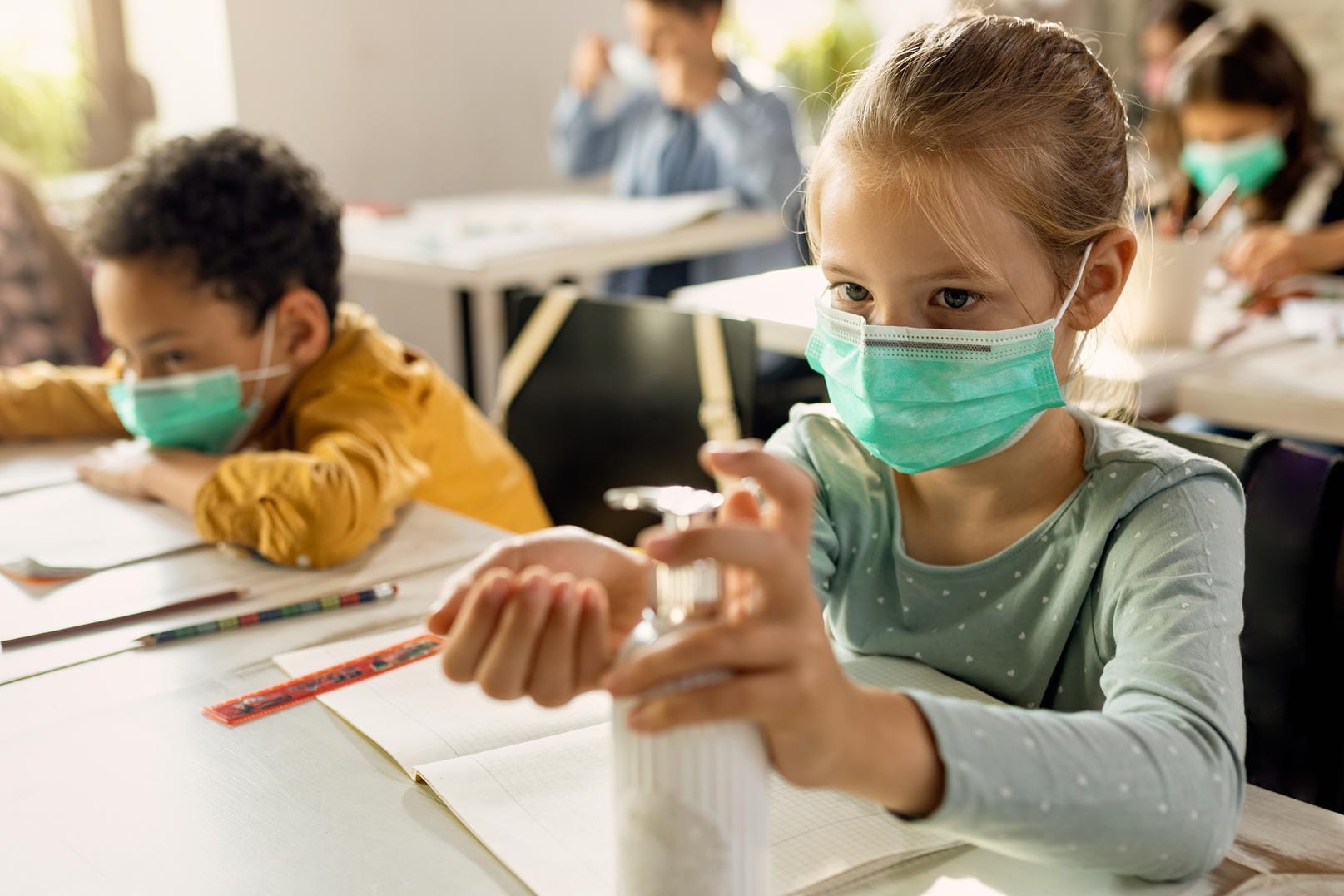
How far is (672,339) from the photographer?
1.74 meters

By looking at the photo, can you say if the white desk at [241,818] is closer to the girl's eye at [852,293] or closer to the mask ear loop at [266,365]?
the girl's eye at [852,293]

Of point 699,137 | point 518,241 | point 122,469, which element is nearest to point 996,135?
point 122,469

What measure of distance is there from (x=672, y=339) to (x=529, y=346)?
0.28m

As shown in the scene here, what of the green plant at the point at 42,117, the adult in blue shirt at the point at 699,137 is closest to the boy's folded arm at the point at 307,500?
the adult in blue shirt at the point at 699,137

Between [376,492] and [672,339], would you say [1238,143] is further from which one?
[376,492]

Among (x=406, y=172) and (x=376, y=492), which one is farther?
(x=406, y=172)

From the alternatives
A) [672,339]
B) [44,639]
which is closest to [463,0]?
[672,339]

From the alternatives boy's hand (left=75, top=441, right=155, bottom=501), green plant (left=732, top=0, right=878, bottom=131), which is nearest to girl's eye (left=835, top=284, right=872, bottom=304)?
boy's hand (left=75, top=441, right=155, bottom=501)

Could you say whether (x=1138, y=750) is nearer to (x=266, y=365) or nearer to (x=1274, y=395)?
(x=266, y=365)

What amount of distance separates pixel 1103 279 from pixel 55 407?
4.30 feet

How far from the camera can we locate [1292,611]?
1024mm

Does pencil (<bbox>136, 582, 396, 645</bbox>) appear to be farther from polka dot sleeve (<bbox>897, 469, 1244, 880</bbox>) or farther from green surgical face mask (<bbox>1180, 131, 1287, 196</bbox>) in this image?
green surgical face mask (<bbox>1180, 131, 1287, 196</bbox>)

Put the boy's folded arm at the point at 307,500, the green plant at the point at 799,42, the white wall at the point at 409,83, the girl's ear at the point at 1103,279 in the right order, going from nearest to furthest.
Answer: the girl's ear at the point at 1103,279
the boy's folded arm at the point at 307,500
the white wall at the point at 409,83
the green plant at the point at 799,42

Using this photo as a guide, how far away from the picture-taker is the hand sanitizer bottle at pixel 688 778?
522 millimetres
